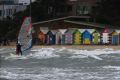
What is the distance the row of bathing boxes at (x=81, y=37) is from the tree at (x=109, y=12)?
9.38 metres

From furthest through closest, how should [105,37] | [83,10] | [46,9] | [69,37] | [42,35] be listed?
[83,10] → [46,9] → [42,35] → [69,37] → [105,37]

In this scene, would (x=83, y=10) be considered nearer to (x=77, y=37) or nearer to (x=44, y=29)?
(x=44, y=29)

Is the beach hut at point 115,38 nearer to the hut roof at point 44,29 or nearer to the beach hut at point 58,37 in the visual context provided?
the beach hut at point 58,37

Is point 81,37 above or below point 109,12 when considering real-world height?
below

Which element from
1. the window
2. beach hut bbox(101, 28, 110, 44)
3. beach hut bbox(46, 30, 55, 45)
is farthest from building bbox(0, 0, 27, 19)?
beach hut bbox(101, 28, 110, 44)

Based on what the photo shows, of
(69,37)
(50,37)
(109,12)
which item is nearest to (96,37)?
(69,37)

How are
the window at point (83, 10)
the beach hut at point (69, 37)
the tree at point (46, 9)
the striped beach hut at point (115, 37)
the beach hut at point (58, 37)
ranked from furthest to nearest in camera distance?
the window at point (83, 10), the tree at point (46, 9), the beach hut at point (58, 37), the striped beach hut at point (115, 37), the beach hut at point (69, 37)

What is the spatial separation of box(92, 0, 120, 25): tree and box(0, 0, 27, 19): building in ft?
66.6

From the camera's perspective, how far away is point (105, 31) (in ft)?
146

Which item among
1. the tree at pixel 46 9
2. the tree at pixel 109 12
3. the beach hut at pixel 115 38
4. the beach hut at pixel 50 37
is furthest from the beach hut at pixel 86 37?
the tree at pixel 46 9

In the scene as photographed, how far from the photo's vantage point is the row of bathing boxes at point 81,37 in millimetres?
44247

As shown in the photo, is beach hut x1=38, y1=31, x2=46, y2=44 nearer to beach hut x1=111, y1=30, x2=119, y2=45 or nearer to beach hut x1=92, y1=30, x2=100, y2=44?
beach hut x1=92, y1=30, x2=100, y2=44

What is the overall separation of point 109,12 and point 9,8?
25.0 meters

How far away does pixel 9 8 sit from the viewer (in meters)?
75.0
